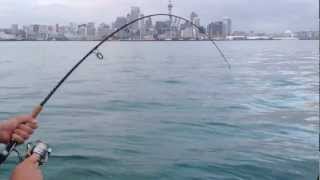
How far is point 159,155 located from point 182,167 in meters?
0.83

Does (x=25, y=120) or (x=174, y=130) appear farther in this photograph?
(x=174, y=130)

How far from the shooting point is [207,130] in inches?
420

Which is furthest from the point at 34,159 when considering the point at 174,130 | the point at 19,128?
the point at 174,130

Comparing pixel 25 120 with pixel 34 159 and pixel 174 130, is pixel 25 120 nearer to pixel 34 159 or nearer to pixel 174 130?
pixel 34 159

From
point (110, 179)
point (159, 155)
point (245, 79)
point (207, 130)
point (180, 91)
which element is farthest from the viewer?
point (245, 79)

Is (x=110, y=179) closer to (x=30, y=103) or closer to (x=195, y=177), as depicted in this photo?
(x=195, y=177)

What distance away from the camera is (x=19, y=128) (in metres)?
3.06

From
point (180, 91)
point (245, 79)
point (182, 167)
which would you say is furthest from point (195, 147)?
point (245, 79)

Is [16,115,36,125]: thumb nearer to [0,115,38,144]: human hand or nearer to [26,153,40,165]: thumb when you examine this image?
[0,115,38,144]: human hand

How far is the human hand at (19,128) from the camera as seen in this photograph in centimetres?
302

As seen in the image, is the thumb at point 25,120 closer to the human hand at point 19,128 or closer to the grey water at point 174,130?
the human hand at point 19,128

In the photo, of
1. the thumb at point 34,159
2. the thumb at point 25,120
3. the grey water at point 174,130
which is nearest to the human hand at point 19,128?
the thumb at point 25,120

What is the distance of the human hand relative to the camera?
3023mm

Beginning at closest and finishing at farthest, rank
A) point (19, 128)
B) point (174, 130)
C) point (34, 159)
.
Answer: point (34, 159), point (19, 128), point (174, 130)
